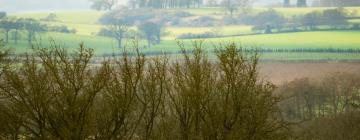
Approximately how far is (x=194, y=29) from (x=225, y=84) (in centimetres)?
12565

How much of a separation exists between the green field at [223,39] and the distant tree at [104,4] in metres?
20.7

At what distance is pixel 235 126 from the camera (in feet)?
64.1

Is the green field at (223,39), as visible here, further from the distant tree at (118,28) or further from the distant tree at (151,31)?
the distant tree at (118,28)

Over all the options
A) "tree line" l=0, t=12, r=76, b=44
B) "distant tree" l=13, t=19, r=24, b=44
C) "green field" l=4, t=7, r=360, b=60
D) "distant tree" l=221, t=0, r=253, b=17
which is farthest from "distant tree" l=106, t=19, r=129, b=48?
"distant tree" l=221, t=0, r=253, b=17

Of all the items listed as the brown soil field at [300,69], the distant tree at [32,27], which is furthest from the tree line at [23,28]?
the brown soil field at [300,69]

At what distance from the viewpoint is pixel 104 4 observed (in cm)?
18625

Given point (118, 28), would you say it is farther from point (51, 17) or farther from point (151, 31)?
point (51, 17)

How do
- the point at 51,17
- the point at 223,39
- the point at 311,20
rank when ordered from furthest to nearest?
1. the point at 51,17
2. the point at 311,20
3. the point at 223,39

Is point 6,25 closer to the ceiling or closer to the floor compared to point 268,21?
closer to the floor

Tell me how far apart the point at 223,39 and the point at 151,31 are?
1103 inches

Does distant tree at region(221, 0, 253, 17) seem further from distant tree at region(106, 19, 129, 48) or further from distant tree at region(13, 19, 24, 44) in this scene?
distant tree at region(13, 19, 24, 44)

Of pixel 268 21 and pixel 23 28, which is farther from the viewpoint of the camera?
pixel 268 21

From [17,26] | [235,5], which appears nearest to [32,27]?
[17,26]

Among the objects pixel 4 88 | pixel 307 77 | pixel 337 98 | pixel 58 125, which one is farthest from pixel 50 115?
pixel 307 77
